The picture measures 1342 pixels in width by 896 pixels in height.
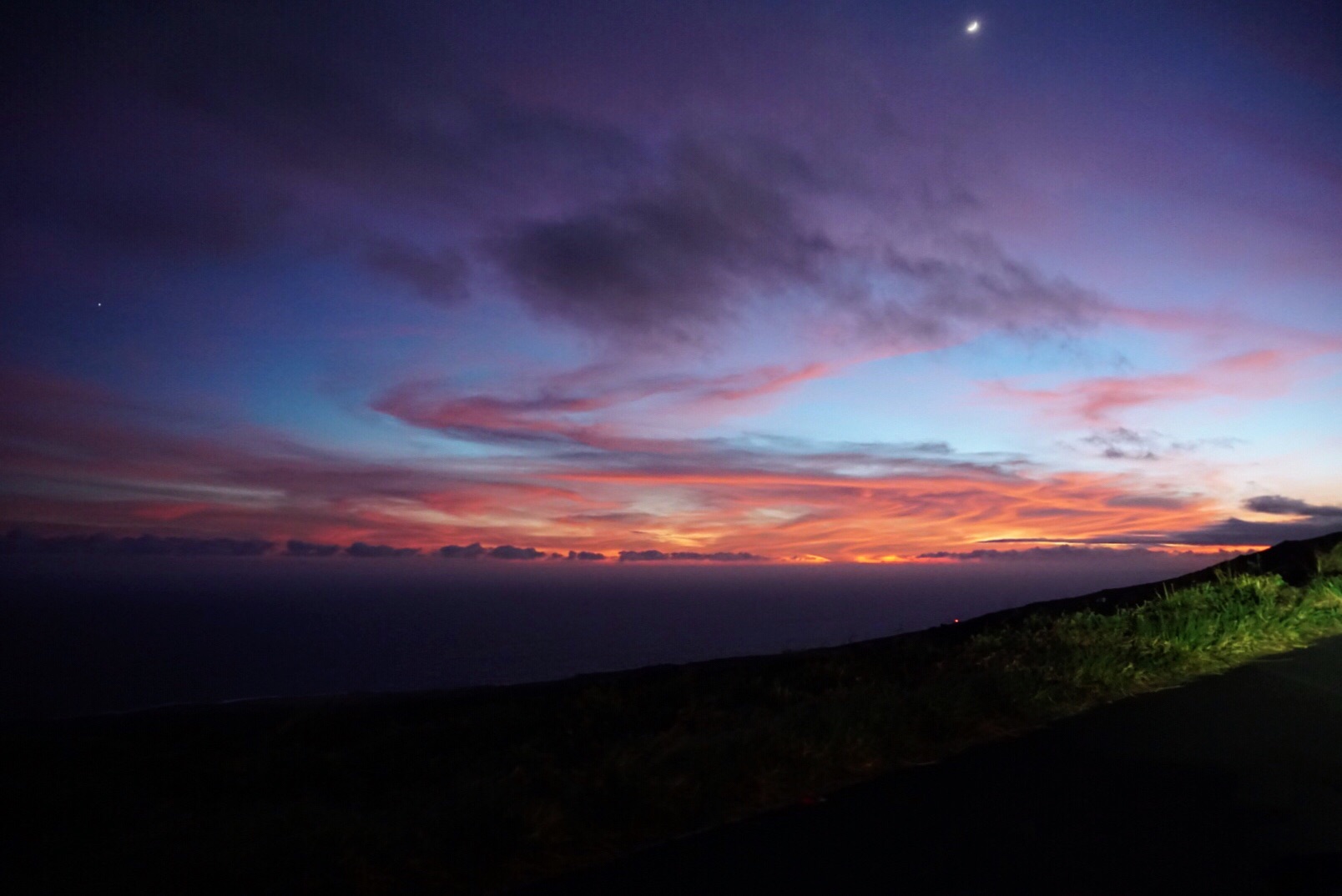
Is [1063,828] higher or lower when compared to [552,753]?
higher

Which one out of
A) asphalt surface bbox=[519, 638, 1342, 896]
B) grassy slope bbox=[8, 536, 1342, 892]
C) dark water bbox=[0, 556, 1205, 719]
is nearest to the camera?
asphalt surface bbox=[519, 638, 1342, 896]

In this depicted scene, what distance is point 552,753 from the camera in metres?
9.33

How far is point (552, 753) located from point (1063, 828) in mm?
5678

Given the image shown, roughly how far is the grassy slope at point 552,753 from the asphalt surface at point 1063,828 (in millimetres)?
406

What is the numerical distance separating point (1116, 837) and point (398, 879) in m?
3.33

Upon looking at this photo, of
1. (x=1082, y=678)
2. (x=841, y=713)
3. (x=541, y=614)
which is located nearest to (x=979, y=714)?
(x=841, y=713)

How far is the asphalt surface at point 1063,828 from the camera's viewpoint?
410cm

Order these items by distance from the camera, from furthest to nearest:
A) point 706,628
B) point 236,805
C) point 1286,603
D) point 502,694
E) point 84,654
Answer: point 706,628
point 84,654
point 502,694
point 1286,603
point 236,805

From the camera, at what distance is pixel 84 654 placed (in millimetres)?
84750

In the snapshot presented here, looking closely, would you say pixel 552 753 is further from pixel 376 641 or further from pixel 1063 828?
pixel 376 641

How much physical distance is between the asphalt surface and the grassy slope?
16.0 inches

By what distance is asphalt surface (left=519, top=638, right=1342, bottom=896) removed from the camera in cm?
410

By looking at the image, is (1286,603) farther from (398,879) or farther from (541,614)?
(541,614)

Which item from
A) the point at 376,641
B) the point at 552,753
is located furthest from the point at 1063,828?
the point at 376,641
